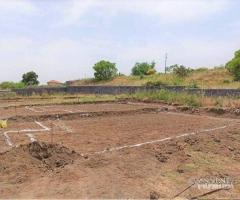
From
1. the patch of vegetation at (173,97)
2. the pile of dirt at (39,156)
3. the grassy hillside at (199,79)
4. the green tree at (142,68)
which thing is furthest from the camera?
the green tree at (142,68)

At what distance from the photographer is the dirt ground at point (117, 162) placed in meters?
6.05

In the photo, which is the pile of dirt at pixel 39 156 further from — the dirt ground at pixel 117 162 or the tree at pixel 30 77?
the tree at pixel 30 77

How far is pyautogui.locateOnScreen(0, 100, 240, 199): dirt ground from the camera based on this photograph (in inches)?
238

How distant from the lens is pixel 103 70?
49.2 metres

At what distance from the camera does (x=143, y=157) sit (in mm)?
7922

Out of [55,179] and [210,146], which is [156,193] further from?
[210,146]

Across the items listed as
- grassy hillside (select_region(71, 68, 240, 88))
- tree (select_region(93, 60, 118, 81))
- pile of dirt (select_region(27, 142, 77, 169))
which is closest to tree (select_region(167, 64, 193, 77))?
grassy hillside (select_region(71, 68, 240, 88))

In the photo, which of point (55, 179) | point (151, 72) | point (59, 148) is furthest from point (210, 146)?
point (151, 72)

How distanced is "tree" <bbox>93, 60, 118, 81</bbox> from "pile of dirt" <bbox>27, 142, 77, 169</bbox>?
41300 millimetres

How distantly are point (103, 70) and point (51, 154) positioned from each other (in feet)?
137

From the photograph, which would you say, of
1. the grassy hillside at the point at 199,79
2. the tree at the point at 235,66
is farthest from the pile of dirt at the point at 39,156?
the tree at the point at 235,66

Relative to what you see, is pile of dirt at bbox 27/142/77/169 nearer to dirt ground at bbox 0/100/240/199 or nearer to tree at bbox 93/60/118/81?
dirt ground at bbox 0/100/240/199

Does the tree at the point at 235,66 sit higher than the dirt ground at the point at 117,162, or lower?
higher

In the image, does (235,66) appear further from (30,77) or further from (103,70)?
(30,77)
